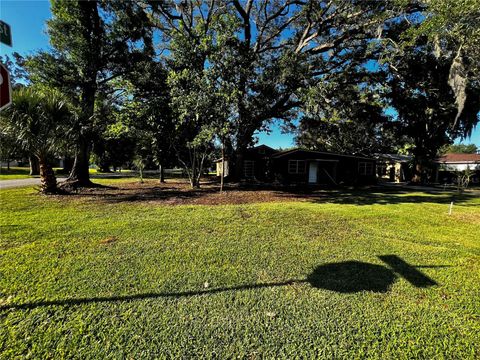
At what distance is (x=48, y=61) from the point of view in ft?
38.2

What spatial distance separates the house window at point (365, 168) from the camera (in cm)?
2297

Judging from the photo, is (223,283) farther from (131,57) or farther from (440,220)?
(131,57)

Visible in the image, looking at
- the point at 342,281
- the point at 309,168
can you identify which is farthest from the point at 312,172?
the point at 342,281

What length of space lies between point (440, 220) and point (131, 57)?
16.5 m

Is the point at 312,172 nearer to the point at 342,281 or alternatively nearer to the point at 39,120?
the point at 342,281

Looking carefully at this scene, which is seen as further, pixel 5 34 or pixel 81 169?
pixel 81 169

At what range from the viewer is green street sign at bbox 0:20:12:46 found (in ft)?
7.65

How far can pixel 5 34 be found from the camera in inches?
94.7

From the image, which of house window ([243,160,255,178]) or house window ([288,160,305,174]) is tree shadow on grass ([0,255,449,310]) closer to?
house window ([288,160,305,174])

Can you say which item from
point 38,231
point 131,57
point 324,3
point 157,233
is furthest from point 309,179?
point 38,231

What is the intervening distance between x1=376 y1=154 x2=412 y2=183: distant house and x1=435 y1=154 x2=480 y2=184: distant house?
9.74 ft

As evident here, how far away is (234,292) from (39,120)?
9488 millimetres

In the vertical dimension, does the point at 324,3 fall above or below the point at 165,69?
above

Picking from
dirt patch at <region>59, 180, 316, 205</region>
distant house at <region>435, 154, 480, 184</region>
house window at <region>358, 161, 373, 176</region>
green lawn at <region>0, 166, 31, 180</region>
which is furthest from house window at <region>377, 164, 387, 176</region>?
green lawn at <region>0, 166, 31, 180</region>
